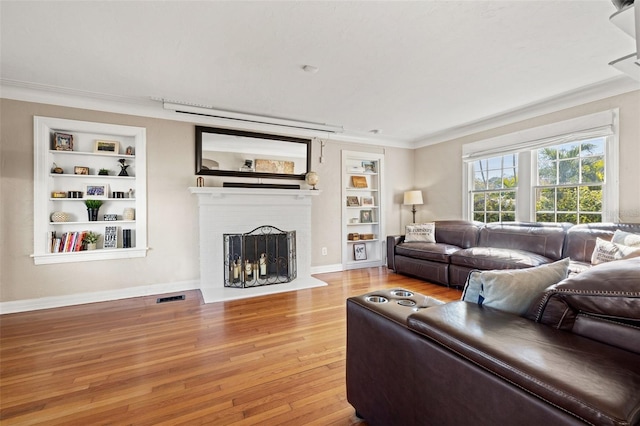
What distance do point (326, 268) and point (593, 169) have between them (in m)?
3.71

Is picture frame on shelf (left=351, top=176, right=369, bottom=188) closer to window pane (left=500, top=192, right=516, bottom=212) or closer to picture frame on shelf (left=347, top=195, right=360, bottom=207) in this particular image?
picture frame on shelf (left=347, top=195, right=360, bottom=207)

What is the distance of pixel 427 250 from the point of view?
406cm

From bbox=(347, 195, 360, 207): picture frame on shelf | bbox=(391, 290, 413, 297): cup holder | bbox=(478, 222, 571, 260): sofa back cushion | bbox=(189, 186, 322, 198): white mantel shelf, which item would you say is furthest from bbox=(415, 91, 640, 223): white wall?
bbox=(391, 290, 413, 297): cup holder

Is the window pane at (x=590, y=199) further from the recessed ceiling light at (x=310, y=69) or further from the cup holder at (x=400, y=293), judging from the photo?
the recessed ceiling light at (x=310, y=69)

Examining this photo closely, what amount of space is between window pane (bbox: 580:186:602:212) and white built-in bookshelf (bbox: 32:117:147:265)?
5.37 m

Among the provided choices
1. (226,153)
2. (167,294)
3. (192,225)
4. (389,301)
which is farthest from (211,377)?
(226,153)

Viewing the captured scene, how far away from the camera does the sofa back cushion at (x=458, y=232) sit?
411 cm

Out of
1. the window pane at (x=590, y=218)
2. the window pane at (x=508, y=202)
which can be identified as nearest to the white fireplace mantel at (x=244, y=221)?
the window pane at (x=508, y=202)

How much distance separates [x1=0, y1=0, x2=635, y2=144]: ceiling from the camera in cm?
189

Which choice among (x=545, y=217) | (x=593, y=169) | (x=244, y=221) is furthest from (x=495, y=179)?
(x=244, y=221)

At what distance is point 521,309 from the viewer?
110 centimetres

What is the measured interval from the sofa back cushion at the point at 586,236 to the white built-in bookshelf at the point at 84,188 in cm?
495

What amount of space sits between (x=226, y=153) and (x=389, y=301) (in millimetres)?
3299

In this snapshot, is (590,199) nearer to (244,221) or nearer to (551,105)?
(551,105)
